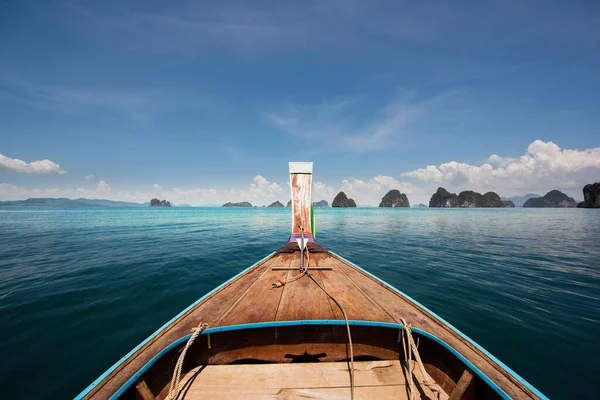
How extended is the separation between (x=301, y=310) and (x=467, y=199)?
237 metres

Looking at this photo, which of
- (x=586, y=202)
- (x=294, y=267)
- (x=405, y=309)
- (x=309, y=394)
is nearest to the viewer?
(x=309, y=394)

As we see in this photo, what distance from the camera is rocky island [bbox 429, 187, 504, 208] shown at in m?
184

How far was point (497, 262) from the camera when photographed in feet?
37.7

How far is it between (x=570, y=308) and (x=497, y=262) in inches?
204

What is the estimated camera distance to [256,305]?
414 cm

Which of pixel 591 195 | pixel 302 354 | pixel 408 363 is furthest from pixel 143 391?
pixel 591 195

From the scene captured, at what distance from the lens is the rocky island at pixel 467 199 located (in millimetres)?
183500

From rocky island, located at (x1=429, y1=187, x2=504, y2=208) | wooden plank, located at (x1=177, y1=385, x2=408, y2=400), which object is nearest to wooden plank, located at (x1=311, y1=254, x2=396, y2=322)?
wooden plank, located at (x1=177, y1=385, x2=408, y2=400)

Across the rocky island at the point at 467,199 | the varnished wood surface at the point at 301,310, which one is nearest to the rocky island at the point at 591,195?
the rocky island at the point at 467,199

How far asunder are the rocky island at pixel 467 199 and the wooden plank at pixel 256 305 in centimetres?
22804

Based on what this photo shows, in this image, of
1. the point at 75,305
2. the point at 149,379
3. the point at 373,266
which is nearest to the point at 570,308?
the point at 373,266

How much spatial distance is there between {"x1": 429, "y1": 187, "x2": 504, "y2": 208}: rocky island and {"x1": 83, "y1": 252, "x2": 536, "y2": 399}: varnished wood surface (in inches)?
8928

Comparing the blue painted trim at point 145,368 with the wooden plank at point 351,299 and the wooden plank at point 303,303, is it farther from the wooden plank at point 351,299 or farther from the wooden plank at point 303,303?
the wooden plank at point 351,299

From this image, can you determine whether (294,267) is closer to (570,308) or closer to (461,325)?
(461,325)
